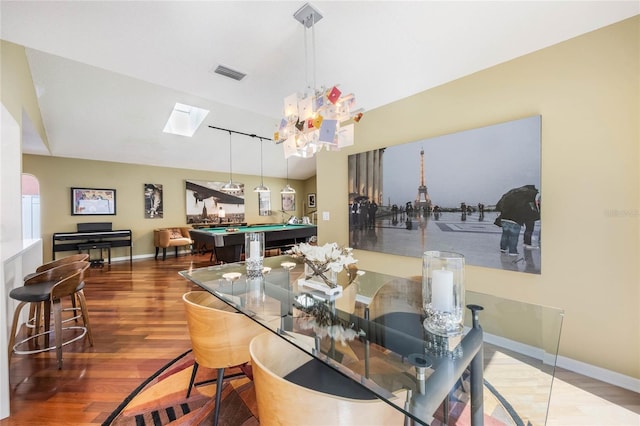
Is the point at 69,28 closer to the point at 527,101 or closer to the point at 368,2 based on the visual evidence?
the point at 368,2

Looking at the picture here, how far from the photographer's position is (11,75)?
2.58 meters

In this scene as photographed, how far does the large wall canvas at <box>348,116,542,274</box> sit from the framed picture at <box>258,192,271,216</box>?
20.7ft

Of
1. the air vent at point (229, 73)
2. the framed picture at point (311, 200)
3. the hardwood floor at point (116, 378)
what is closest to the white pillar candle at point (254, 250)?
the hardwood floor at point (116, 378)

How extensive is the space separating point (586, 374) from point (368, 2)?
10.5ft

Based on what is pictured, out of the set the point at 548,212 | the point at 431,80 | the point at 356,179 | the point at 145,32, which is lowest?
the point at 548,212

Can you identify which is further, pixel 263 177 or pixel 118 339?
pixel 263 177

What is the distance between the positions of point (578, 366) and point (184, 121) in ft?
23.6

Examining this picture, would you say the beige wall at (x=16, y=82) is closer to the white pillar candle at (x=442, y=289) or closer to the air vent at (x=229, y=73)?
the air vent at (x=229, y=73)

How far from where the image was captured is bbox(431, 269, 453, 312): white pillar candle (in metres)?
1.12

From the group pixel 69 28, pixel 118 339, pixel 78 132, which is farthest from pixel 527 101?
pixel 78 132

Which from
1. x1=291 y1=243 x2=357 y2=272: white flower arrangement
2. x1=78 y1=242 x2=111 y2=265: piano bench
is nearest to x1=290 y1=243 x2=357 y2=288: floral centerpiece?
x1=291 y1=243 x2=357 y2=272: white flower arrangement

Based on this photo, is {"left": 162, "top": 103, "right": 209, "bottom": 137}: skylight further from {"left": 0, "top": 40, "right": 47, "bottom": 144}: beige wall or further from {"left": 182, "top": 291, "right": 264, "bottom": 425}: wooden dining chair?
{"left": 182, "top": 291, "right": 264, "bottom": 425}: wooden dining chair

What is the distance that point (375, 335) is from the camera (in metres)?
1.22

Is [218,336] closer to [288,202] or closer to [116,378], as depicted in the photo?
[116,378]
